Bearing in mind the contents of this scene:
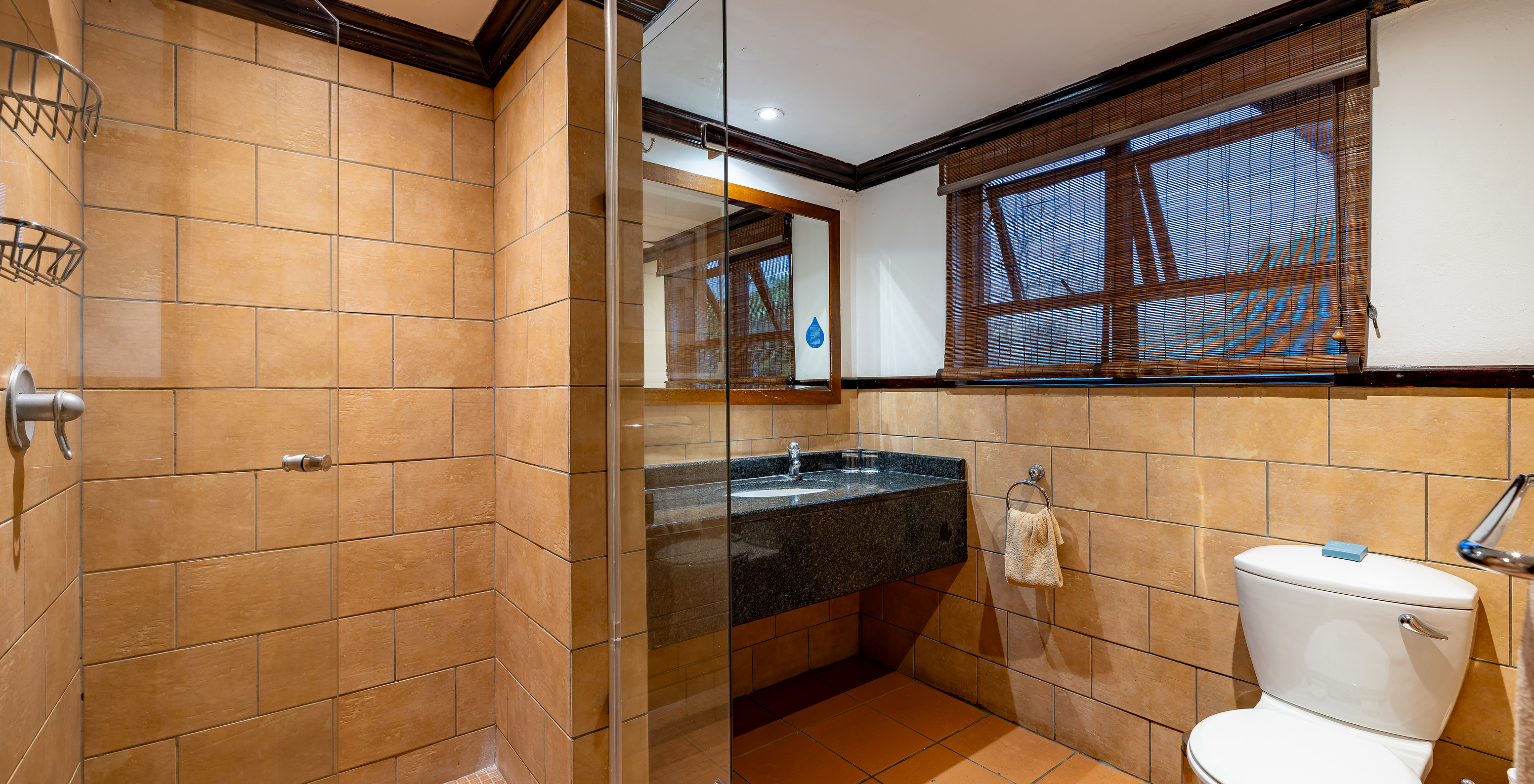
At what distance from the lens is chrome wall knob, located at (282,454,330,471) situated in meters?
1.27

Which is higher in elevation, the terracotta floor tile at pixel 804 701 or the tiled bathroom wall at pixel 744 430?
the tiled bathroom wall at pixel 744 430

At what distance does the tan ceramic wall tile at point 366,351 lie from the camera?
182cm

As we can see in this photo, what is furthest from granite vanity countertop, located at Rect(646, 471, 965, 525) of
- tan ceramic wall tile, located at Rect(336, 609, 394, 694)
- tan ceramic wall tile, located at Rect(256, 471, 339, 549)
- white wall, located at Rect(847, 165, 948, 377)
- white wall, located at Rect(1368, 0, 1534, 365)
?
white wall, located at Rect(1368, 0, 1534, 365)

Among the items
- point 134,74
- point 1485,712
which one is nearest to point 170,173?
point 134,74

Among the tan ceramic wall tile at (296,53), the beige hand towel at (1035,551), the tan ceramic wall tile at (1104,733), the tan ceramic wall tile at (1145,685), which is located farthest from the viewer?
the beige hand towel at (1035,551)

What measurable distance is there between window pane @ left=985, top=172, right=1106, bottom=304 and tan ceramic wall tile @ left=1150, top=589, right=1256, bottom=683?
43.1 inches

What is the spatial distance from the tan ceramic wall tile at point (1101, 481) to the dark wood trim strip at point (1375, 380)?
0.25 m

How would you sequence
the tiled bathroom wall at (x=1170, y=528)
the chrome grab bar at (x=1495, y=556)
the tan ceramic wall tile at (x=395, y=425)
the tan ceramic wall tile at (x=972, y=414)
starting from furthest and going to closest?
the tan ceramic wall tile at (x=972, y=414) → the tan ceramic wall tile at (x=395, y=425) → the tiled bathroom wall at (x=1170, y=528) → the chrome grab bar at (x=1495, y=556)

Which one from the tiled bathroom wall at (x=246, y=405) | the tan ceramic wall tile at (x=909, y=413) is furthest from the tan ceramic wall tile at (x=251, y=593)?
the tan ceramic wall tile at (x=909, y=413)

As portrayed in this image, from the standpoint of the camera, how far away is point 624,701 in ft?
5.15

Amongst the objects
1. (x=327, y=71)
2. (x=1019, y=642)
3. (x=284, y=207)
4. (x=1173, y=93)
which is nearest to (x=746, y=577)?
(x=1019, y=642)

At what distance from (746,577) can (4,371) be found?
1.54 m

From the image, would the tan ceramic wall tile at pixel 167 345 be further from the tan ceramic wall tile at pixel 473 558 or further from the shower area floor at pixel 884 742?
the shower area floor at pixel 884 742

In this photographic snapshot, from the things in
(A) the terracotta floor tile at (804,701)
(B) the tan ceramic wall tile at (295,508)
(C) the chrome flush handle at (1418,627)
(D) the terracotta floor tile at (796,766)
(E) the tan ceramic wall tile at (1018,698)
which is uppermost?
(B) the tan ceramic wall tile at (295,508)
